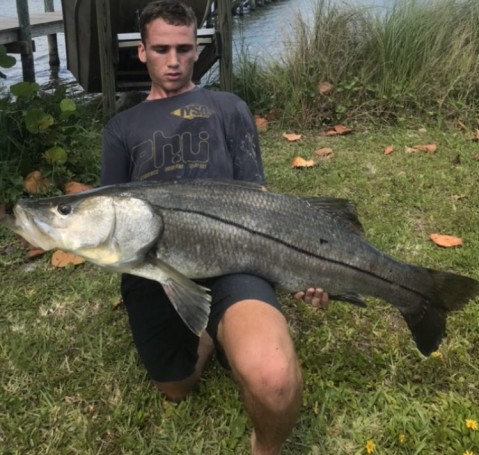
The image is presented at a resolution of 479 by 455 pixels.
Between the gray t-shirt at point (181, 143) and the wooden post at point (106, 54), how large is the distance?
3.22m

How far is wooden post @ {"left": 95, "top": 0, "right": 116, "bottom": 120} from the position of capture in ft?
19.0

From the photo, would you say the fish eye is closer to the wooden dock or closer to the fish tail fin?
the fish tail fin

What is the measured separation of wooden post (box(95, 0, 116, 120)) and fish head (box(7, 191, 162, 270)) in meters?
4.03

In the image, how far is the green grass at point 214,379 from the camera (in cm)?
256

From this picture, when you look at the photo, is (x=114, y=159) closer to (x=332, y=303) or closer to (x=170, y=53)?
(x=170, y=53)

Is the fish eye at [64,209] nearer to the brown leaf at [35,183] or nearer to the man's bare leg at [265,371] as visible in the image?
the man's bare leg at [265,371]

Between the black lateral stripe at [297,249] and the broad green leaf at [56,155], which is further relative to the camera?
the broad green leaf at [56,155]

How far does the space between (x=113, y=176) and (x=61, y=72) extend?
10222mm

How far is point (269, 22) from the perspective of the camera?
15.9m

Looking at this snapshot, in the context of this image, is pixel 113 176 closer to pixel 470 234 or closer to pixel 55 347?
pixel 55 347

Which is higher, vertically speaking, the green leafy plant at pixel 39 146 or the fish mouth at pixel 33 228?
the fish mouth at pixel 33 228

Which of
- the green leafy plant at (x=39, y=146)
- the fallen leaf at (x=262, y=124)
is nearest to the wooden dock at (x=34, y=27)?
the green leafy plant at (x=39, y=146)

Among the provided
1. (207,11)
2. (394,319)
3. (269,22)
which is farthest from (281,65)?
(269,22)

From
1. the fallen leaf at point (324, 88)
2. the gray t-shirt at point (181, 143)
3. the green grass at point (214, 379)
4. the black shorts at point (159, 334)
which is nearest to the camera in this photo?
the green grass at point (214, 379)
